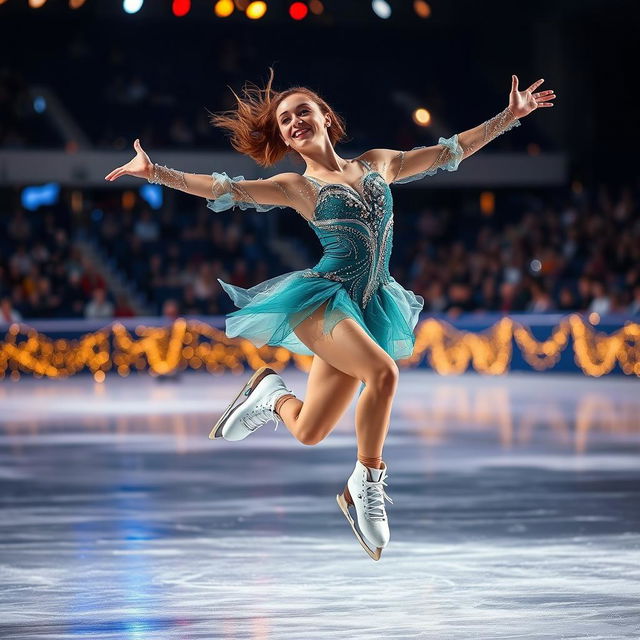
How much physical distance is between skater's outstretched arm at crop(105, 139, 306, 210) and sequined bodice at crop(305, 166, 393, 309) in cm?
11

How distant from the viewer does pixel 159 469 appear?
28.9ft

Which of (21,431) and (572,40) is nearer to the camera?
(21,431)

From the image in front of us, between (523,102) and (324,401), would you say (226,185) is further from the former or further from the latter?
(523,102)

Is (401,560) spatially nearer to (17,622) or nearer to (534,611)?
(534,611)

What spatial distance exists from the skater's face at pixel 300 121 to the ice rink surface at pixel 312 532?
5.08ft

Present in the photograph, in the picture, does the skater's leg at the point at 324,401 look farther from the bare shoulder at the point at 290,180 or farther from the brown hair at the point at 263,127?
the brown hair at the point at 263,127

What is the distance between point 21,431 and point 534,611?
7496 mm

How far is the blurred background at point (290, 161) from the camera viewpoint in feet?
69.2

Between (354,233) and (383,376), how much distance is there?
0.60 metres

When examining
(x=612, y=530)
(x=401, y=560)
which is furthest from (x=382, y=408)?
(x=612, y=530)

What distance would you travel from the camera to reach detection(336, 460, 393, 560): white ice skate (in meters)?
4.66

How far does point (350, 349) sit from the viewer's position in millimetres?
4570

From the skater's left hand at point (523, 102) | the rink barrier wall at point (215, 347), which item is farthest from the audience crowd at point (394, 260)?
the skater's left hand at point (523, 102)

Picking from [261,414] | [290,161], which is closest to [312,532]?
[261,414]
